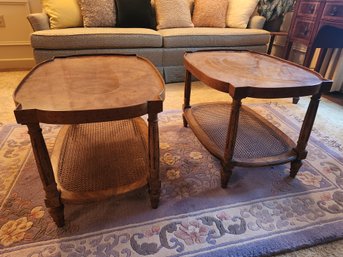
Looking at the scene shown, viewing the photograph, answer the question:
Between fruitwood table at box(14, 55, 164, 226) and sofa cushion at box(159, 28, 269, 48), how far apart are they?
1.03 metres

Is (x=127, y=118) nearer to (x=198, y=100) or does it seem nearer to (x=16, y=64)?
(x=198, y=100)

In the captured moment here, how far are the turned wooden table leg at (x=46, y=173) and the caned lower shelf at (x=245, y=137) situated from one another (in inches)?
28.1

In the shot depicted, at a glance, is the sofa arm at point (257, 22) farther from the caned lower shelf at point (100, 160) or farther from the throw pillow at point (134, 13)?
the caned lower shelf at point (100, 160)

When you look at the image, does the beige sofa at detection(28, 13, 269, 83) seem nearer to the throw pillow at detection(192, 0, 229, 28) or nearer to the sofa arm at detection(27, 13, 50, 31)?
the sofa arm at detection(27, 13, 50, 31)

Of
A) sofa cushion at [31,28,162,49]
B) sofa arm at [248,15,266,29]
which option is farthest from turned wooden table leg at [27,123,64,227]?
sofa arm at [248,15,266,29]

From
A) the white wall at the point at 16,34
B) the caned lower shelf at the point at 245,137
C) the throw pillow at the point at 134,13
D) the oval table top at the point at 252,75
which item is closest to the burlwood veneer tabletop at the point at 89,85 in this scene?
the oval table top at the point at 252,75

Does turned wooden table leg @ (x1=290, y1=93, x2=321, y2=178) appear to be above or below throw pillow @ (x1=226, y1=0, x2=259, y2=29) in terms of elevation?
below

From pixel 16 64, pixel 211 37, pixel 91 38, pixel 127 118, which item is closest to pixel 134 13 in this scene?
pixel 91 38

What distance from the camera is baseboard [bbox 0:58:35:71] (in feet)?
8.80

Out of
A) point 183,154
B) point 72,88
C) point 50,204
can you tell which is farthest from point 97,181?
point 183,154

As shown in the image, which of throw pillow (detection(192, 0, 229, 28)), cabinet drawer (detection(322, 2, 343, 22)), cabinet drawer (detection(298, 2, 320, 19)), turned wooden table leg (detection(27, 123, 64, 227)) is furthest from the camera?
throw pillow (detection(192, 0, 229, 28))

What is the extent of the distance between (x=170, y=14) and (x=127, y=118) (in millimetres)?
2010

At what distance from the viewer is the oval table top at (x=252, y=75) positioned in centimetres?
102

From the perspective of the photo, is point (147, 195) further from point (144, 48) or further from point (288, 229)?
point (144, 48)
